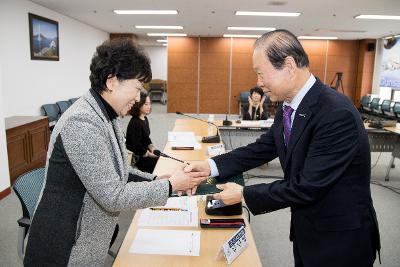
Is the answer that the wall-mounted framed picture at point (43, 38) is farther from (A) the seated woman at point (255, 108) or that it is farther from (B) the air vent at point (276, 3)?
(B) the air vent at point (276, 3)

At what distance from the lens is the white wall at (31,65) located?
5.78m

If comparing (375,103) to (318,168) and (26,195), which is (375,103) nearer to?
(318,168)

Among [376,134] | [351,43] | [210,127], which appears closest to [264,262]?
[210,127]

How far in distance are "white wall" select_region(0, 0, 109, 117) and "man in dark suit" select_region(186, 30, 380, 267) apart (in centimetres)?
395

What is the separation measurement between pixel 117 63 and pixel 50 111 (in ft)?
20.9

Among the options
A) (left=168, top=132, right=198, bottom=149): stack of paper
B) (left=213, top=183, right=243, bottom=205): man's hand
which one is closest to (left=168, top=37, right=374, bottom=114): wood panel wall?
(left=168, top=132, right=198, bottom=149): stack of paper

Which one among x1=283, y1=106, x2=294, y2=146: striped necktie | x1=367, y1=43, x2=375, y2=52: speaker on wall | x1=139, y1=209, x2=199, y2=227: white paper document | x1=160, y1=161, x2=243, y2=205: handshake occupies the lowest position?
x1=139, y1=209, x2=199, y2=227: white paper document

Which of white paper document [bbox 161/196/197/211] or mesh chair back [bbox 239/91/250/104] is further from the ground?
mesh chair back [bbox 239/91/250/104]

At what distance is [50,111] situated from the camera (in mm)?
7031

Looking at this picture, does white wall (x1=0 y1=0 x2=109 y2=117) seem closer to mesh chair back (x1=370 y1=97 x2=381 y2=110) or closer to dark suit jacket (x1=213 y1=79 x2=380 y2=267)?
dark suit jacket (x1=213 y1=79 x2=380 y2=267)

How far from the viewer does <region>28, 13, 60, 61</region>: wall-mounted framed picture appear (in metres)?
6.57

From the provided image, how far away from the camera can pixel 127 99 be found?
1399 mm

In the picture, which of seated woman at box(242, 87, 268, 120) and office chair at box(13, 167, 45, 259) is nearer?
office chair at box(13, 167, 45, 259)

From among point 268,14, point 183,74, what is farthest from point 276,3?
point 183,74
